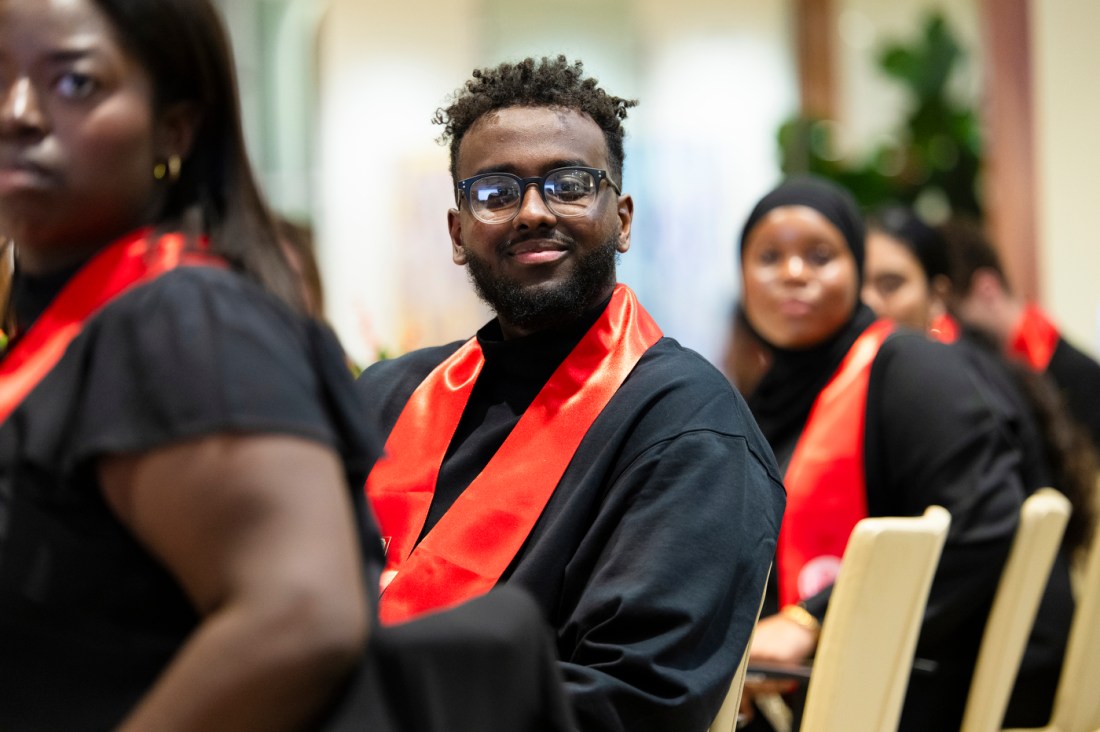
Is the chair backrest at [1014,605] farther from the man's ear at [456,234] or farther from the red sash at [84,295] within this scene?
the red sash at [84,295]

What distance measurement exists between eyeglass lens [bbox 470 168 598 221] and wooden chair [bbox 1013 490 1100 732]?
5.28 feet

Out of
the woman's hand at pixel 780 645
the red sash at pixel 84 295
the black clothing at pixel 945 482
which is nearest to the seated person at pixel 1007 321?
the black clothing at pixel 945 482

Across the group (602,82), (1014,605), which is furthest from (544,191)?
(602,82)

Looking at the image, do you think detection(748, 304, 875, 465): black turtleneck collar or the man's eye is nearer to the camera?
the man's eye

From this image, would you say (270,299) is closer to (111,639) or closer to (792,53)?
(111,639)

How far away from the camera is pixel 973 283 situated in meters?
4.39

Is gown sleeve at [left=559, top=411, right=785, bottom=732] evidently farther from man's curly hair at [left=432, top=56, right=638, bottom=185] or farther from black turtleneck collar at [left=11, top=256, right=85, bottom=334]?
black turtleneck collar at [left=11, top=256, right=85, bottom=334]

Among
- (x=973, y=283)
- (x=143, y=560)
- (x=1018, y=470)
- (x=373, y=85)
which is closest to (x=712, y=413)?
(x=143, y=560)

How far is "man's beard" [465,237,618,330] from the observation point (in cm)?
205

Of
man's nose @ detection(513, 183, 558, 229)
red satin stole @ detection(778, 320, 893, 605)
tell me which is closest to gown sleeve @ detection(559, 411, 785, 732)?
man's nose @ detection(513, 183, 558, 229)

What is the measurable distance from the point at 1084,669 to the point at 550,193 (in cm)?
180

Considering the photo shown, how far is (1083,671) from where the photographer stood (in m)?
3.06

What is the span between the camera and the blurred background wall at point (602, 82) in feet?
24.9

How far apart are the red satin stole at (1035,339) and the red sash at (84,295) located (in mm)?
3811
